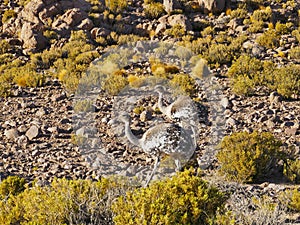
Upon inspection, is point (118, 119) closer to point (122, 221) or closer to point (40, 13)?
point (122, 221)

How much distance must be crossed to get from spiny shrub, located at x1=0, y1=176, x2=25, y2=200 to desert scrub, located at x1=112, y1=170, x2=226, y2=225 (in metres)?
2.35

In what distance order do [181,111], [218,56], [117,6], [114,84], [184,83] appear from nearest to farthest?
[181,111]
[184,83]
[114,84]
[218,56]
[117,6]

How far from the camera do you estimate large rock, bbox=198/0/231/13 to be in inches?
750

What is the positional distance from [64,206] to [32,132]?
4.61 meters

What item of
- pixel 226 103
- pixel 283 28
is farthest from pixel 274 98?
pixel 283 28

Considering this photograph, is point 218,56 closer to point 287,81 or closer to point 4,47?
point 287,81

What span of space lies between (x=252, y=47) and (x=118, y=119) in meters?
6.21

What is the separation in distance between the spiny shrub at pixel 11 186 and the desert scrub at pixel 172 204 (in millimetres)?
2347

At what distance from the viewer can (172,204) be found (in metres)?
6.36

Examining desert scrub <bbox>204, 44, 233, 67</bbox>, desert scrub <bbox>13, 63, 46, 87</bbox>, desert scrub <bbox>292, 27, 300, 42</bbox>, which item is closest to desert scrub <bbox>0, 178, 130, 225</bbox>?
desert scrub <bbox>13, 63, 46, 87</bbox>

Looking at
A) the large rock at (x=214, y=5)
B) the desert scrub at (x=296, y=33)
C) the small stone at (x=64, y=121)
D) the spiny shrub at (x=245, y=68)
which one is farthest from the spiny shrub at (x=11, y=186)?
the large rock at (x=214, y=5)

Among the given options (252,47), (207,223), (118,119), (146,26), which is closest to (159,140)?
(207,223)

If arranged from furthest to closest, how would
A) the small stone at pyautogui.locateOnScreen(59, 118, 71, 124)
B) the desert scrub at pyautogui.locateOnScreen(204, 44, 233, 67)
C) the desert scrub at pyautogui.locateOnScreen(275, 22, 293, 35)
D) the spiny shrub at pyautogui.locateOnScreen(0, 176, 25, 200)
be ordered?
1. the desert scrub at pyautogui.locateOnScreen(275, 22, 293, 35)
2. the desert scrub at pyautogui.locateOnScreen(204, 44, 233, 67)
3. the small stone at pyautogui.locateOnScreen(59, 118, 71, 124)
4. the spiny shrub at pyautogui.locateOnScreen(0, 176, 25, 200)

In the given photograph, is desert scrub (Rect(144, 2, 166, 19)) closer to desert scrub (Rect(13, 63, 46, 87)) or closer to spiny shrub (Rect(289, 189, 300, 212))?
desert scrub (Rect(13, 63, 46, 87))
